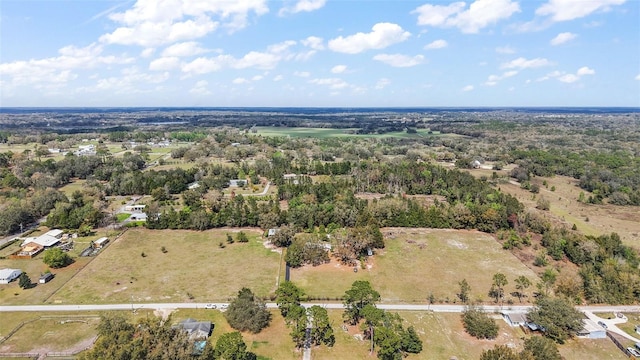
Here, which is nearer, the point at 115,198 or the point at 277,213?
the point at 277,213

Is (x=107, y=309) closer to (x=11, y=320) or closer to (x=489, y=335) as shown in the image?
(x=11, y=320)

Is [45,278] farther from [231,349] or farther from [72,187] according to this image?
[72,187]

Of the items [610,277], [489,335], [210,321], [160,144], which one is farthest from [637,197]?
[160,144]

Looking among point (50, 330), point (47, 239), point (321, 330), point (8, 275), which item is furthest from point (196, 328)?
point (47, 239)

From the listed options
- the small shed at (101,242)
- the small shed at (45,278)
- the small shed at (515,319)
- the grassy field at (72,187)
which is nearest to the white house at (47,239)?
the small shed at (101,242)

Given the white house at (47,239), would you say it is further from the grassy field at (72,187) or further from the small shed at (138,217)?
the grassy field at (72,187)

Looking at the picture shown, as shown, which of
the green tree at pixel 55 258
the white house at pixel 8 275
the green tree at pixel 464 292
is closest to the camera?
the green tree at pixel 464 292
